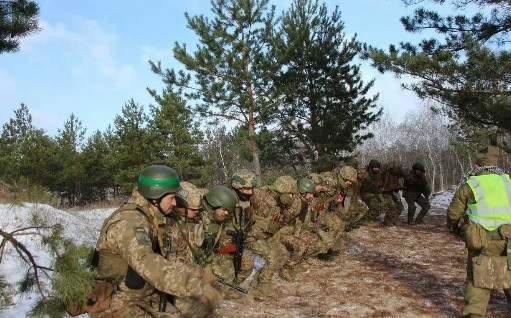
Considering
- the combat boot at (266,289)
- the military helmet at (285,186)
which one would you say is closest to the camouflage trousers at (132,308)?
the combat boot at (266,289)

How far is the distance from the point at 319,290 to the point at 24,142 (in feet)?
71.6

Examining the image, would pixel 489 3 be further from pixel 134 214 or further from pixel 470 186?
pixel 134 214

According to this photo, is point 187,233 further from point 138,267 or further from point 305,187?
point 305,187

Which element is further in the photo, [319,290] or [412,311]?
[319,290]

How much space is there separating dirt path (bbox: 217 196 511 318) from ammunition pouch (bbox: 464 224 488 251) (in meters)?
1.13

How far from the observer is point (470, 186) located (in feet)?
15.2

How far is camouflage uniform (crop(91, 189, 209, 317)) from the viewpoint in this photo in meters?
2.74

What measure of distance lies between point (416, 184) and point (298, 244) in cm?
566

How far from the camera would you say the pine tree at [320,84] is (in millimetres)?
16406

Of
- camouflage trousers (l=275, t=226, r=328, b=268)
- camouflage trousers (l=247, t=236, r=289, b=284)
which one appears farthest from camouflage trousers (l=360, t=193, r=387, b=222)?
camouflage trousers (l=247, t=236, r=289, b=284)

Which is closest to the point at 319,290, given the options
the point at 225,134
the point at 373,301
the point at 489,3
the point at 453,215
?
the point at 373,301

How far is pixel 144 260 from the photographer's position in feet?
9.12

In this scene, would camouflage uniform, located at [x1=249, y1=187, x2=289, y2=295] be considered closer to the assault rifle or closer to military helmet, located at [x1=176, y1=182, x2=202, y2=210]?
the assault rifle

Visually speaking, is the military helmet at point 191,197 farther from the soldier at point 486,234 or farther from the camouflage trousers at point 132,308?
Result: the soldier at point 486,234
